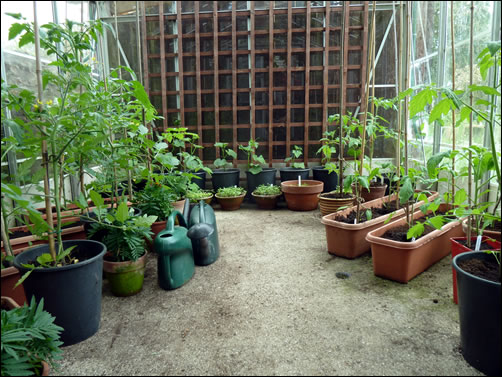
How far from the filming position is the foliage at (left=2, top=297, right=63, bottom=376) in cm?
93

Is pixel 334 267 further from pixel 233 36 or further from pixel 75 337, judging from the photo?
pixel 233 36

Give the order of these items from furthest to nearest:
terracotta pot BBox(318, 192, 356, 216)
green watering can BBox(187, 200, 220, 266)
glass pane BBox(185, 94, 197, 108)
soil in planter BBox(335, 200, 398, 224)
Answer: glass pane BBox(185, 94, 197, 108) → terracotta pot BBox(318, 192, 356, 216) → soil in planter BBox(335, 200, 398, 224) → green watering can BBox(187, 200, 220, 266)

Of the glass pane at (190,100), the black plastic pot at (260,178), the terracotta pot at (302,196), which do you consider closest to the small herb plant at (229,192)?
the black plastic pot at (260,178)

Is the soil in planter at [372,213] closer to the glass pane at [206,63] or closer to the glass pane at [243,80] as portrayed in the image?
the glass pane at [243,80]

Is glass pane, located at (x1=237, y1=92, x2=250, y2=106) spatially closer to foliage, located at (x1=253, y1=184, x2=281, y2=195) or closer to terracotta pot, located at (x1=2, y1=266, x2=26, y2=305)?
foliage, located at (x1=253, y1=184, x2=281, y2=195)

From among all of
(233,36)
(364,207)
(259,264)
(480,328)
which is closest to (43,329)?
(259,264)

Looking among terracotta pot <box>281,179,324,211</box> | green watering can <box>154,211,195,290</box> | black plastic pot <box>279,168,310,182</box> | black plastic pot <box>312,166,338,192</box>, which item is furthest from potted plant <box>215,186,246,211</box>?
green watering can <box>154,211,195,290</box>

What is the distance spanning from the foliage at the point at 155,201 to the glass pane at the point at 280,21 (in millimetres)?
2822

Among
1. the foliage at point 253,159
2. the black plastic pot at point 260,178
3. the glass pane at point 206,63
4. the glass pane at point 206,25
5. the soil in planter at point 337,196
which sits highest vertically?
the glass pane at point 206,25

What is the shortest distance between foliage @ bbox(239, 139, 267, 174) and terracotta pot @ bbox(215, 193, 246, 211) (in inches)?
16.1

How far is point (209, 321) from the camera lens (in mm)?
1439

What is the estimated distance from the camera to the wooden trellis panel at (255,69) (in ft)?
13.0

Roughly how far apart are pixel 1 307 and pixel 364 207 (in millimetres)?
2138

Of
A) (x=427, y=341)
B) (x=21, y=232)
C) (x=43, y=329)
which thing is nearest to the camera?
(x=43, y=329)
